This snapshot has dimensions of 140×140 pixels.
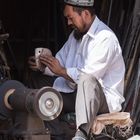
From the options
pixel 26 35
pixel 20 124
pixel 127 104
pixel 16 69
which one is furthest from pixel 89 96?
pixel 26 35

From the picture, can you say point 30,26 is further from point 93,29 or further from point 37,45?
point 93,29

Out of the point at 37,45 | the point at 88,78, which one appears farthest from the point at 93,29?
the point at 37,45

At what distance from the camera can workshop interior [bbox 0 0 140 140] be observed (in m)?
3.90

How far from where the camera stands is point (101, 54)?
4211mm

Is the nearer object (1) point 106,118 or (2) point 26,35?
(1) point 106,118

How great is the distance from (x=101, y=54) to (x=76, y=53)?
16.4 inches

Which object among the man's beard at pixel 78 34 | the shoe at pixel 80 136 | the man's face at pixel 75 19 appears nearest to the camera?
the shoe at pixel 80 136

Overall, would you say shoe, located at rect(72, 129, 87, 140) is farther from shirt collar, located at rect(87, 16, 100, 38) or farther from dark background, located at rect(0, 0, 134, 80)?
dark background, located at rect(0, 0, 134, 80)

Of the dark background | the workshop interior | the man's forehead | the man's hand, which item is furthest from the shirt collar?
the dark background

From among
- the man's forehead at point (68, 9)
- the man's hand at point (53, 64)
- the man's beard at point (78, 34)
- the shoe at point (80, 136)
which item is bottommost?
A: the shoe at point (80, 136)

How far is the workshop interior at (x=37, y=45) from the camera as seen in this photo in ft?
12.8

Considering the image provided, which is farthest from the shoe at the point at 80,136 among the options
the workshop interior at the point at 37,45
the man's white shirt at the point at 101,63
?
the man's white shirt at the point at 101,63

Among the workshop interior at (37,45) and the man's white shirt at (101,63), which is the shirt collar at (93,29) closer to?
the man's white shirt at (101,63)

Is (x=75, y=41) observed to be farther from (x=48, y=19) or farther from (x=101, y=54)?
(x=48, y=19)
